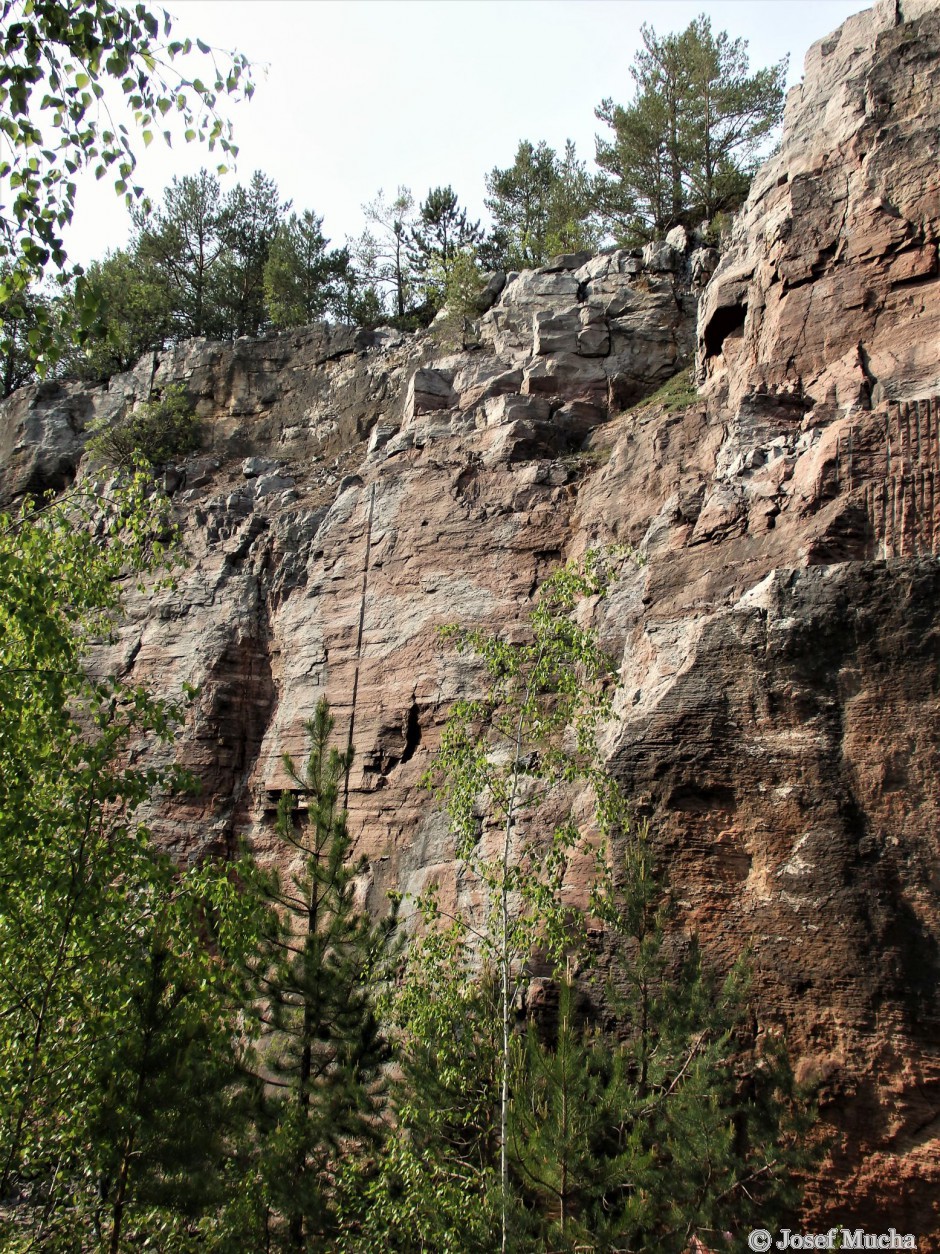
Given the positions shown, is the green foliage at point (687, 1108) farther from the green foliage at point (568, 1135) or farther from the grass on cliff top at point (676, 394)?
the grass on cliff top at point (676, 394)

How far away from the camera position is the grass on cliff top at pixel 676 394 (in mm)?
19422

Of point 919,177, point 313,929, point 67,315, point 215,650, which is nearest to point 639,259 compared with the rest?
point 919,177

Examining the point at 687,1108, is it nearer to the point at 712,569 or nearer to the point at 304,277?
the point at 712,569

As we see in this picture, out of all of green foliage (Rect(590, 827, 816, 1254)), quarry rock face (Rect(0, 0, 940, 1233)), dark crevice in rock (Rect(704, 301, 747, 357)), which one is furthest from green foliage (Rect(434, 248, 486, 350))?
green foliage (Rect(590, 827, 816, 1254))

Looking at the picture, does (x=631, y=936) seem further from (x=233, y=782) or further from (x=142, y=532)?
(x=233, y=782)

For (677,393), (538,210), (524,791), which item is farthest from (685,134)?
(524,791)

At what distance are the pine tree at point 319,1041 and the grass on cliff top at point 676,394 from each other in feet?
30.8

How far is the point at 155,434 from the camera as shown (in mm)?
28922

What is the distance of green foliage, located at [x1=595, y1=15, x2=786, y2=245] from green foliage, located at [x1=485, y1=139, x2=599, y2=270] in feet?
3.90

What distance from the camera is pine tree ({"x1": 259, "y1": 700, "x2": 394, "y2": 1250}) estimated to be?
34.4 feet

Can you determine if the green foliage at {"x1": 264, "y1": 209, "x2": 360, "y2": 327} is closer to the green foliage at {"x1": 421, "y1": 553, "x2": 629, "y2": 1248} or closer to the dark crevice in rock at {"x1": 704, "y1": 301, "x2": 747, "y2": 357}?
the dark crevice in rock at {"x1": 704, "y1": 301, "x2": 747, "y2": 357}

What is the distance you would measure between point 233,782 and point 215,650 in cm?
270

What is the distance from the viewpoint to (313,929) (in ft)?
42.4

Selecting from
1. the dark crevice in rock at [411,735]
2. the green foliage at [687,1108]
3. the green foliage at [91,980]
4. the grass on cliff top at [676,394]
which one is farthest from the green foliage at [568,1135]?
the grass on cliff top at [676,394]
